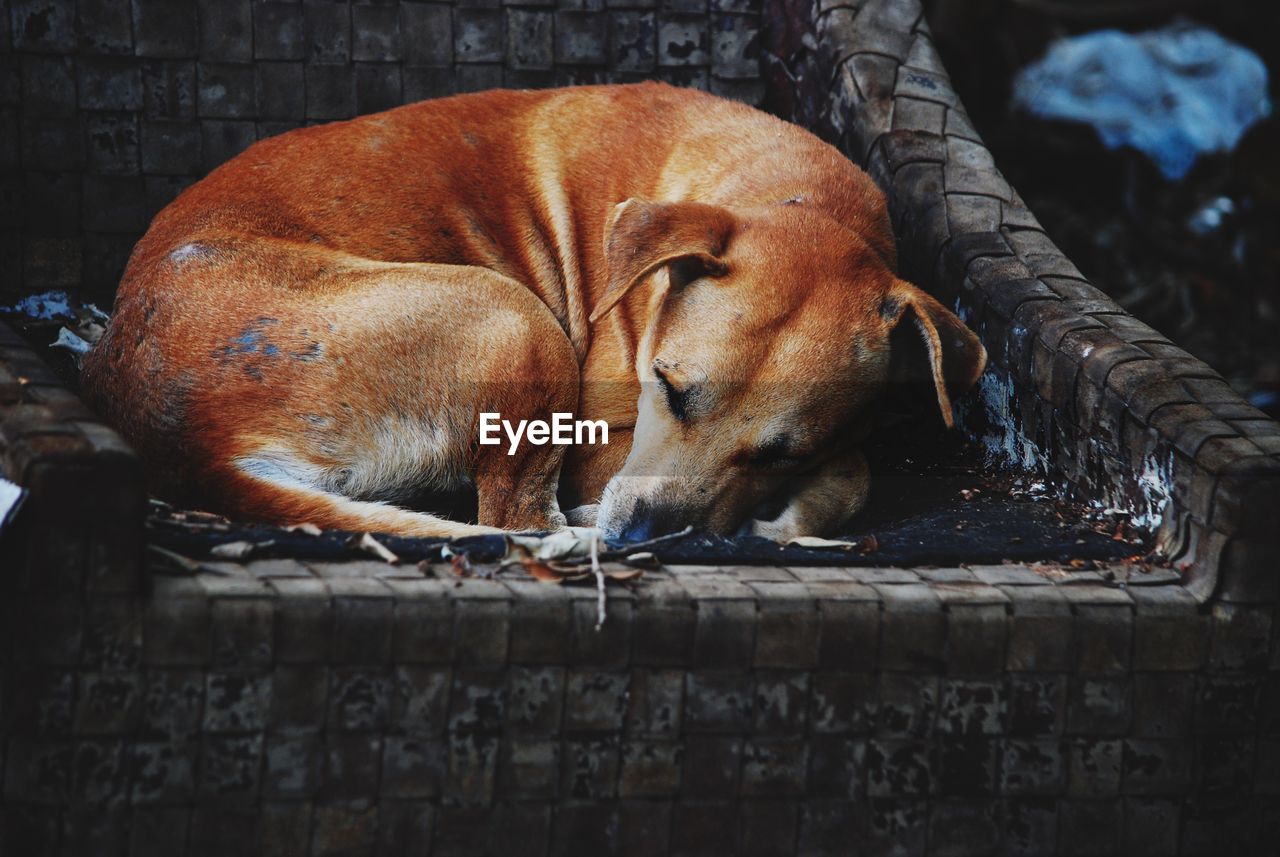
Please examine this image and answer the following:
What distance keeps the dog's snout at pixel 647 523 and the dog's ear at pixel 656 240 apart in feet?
1.39

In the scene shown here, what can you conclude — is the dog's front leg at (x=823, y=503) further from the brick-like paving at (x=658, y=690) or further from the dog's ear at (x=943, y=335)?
the brick-like paving at (x=658, y=690)

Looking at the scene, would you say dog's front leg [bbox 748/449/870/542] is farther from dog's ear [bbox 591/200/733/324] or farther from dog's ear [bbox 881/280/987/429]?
dog's ear [bbox 591/200/733/324]

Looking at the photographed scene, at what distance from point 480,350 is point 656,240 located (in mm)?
447

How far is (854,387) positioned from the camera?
2.89 metres

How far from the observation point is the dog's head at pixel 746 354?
280 centimetres

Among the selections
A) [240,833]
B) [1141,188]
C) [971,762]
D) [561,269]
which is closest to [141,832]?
[240,833]

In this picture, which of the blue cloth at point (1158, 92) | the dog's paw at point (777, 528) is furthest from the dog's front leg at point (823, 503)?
the blue cloth at point (1158, 92)

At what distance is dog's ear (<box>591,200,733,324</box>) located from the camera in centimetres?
286

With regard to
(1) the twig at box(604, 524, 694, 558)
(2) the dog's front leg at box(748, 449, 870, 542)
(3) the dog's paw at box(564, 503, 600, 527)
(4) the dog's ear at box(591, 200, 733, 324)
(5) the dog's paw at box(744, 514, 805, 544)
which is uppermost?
(4) the dog's ear at box(591, 200, 733, 324)

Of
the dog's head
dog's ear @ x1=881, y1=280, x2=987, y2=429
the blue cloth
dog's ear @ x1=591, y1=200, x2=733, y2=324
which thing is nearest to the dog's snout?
the dog's head

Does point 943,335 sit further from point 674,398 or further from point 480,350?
point 480,350

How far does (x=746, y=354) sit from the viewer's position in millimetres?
2807

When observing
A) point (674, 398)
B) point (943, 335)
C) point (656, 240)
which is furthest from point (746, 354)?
point (943, 335)

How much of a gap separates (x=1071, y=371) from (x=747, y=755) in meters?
1.23
